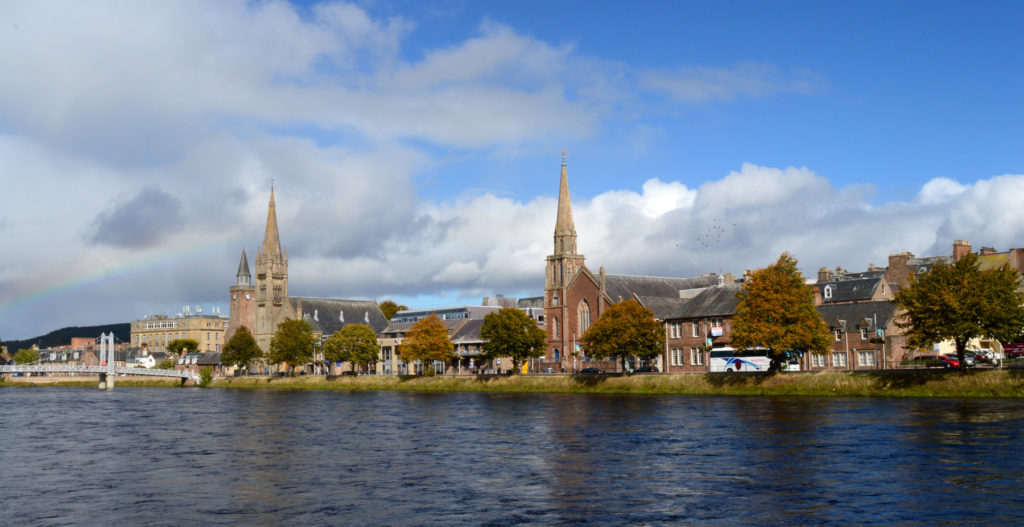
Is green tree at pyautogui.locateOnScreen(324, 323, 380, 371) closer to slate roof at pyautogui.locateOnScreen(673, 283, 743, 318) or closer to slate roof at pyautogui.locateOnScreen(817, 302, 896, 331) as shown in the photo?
slate roof at pyautogui.locateOnScreen(673, 283, 743, 318)

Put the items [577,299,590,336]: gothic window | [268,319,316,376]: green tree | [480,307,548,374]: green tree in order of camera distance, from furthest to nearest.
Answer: [268,319,316,376]: green tree < [577,299,590,336]: gothic window < [480,307,548,374]: green tree

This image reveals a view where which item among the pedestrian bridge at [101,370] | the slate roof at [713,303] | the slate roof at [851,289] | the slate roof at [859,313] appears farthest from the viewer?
the pedestrian bridge at [101,370]

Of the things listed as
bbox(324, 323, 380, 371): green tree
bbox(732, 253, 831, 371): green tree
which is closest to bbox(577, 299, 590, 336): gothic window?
bbox(324, 323, 380, 371): green tree

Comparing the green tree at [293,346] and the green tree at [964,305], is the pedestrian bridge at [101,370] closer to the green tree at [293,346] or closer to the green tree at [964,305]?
the green tree at [293,346]

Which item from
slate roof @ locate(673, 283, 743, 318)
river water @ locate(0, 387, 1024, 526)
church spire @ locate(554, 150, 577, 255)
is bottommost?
river water @ locate(0, 387, 1024, 526)

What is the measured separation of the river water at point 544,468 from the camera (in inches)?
1175

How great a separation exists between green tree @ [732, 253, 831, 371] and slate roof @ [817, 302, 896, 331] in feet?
47.1

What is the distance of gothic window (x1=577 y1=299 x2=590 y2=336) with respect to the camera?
142250 mm

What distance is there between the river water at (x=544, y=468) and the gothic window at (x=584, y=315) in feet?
235

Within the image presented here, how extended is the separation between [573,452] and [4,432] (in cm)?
4206

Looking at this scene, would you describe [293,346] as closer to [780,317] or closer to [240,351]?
[240,351]

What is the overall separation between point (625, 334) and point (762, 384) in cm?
2242

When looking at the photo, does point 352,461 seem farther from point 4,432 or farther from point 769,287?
point 769,287

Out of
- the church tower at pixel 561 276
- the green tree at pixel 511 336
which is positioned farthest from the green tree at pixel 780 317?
the church tower at pixel 561 276
